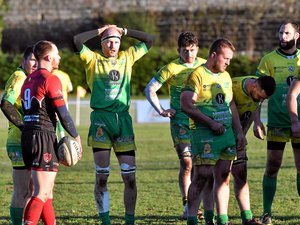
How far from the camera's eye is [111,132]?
9469 millimetres

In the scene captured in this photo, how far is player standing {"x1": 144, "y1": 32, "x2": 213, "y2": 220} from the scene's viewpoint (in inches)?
402

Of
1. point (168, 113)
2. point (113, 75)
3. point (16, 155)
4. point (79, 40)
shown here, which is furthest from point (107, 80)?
point (16, 155)

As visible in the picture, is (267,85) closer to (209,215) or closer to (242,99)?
(242,99)

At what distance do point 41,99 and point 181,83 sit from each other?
269 cm

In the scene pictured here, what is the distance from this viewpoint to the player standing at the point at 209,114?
8.70m

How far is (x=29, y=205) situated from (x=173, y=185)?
5610 mm

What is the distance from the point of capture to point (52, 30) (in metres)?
46.9

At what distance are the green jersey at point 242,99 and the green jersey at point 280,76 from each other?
63cm

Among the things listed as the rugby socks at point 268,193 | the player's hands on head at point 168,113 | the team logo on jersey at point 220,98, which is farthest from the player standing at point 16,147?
the rugby socks at point 268,193

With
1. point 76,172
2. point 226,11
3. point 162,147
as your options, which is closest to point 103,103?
point 76,172

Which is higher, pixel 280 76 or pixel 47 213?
pixel 280 76

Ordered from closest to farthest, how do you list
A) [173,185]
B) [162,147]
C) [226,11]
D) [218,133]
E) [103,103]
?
[218,133]
[103,103]
[173,185]
[162,147]
[226,11]

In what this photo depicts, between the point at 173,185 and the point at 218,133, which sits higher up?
the point at 218,133

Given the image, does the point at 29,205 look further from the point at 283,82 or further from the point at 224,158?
the point at 283,82
